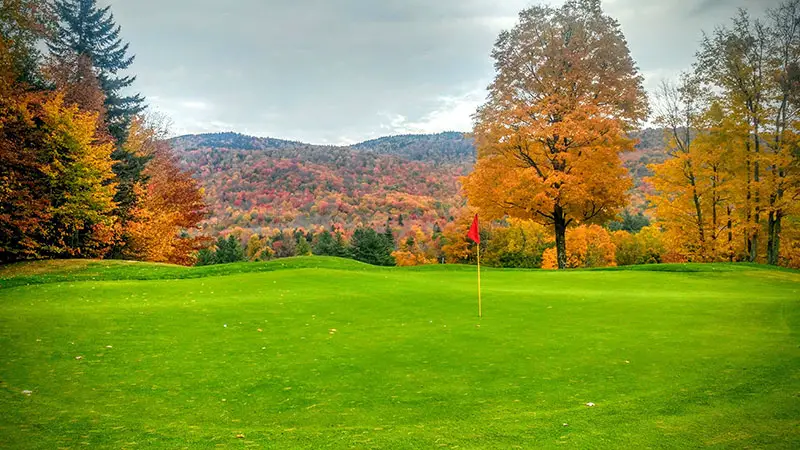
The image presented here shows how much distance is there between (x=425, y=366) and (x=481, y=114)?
876 inches

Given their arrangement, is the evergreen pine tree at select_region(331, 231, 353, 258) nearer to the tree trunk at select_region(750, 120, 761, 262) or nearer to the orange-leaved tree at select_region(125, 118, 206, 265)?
the orange-leaved tree at select_region(125, 118, 206, 265)

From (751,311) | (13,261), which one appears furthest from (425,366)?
(13,261)

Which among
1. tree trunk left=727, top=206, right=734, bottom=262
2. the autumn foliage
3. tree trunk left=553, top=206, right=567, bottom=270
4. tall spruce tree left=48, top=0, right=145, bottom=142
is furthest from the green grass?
tall spruce tree left=48, top=0, right=145, bottom=142

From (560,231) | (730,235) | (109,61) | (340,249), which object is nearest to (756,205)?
(730,235)

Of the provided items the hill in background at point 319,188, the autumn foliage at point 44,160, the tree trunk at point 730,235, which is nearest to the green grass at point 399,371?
the autumn foliage at point 44,160

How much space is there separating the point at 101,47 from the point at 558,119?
116 feet

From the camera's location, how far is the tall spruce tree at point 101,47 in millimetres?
37469

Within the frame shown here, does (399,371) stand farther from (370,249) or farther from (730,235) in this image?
(370,249)

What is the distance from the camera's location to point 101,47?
39781mm

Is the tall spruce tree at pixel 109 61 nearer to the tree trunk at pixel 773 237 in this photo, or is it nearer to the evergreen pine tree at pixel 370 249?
the tree trunk at pixel 773 237

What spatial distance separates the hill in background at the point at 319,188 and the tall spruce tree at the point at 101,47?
192 feet

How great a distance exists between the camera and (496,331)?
10.1 m

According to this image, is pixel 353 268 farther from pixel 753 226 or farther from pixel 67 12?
pixel 67 12

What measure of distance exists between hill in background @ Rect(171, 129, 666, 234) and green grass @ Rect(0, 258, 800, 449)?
282ft
